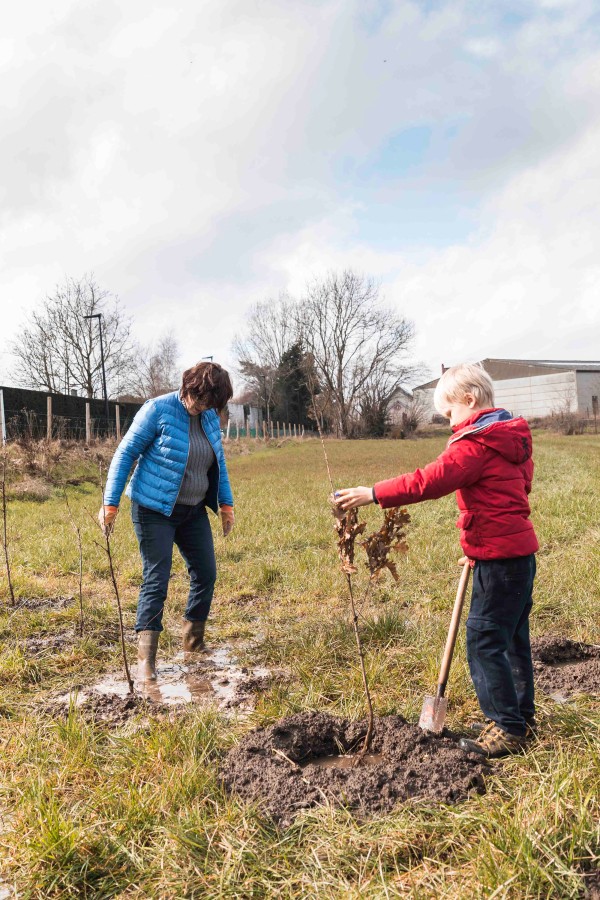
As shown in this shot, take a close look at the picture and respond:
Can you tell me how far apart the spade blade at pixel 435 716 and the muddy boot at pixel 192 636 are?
210 centimetres

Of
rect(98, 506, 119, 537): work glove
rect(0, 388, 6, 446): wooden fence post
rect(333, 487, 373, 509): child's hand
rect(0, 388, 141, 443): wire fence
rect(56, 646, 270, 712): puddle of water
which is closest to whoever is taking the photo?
rect(333, 487, 373, 509): child's hand

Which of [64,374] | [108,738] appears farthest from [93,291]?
[108,738]

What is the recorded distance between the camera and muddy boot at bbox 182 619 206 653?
4.75 m

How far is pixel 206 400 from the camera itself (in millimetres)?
4340

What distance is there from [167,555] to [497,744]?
7.80ft

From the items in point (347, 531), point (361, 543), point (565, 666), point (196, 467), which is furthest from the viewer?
point (196, 467)

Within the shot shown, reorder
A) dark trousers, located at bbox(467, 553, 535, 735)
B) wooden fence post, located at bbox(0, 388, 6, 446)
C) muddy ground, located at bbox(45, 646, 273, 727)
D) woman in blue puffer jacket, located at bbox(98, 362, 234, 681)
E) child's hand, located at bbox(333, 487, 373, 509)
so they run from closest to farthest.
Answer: child's hand, located at bbox(333, 487, 373, 509) < dark trousers, located at bbox(467, 553, 535, 735) < muddy ground, located at bbox(45, 646, 273, 727) < woman in blue puffer jacket, located at bbox(98, 362, 234, 681) < wooden fence post, located at bbox(0, 388, 6, 446)

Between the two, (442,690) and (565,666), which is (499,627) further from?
(565,666)

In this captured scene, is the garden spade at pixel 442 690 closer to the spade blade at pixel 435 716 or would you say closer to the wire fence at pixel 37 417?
the spade blade at pixel 435 716

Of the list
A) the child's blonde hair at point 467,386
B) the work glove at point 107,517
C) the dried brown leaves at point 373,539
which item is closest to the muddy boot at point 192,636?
the work glove at point 107,517

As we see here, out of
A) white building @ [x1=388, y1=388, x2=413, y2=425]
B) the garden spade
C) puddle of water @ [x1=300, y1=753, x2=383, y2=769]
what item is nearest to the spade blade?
the garden spade

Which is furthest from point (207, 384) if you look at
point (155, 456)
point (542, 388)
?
point (542, 388)

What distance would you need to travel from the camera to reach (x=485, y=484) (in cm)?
289

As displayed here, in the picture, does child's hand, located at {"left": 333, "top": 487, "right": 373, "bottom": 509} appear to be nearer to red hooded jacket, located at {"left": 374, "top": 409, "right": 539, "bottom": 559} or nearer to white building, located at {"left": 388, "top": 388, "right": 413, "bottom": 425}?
red hooded jacket, located at {"left": 374, "top": 409, "right": 539, "bottom": 559}
